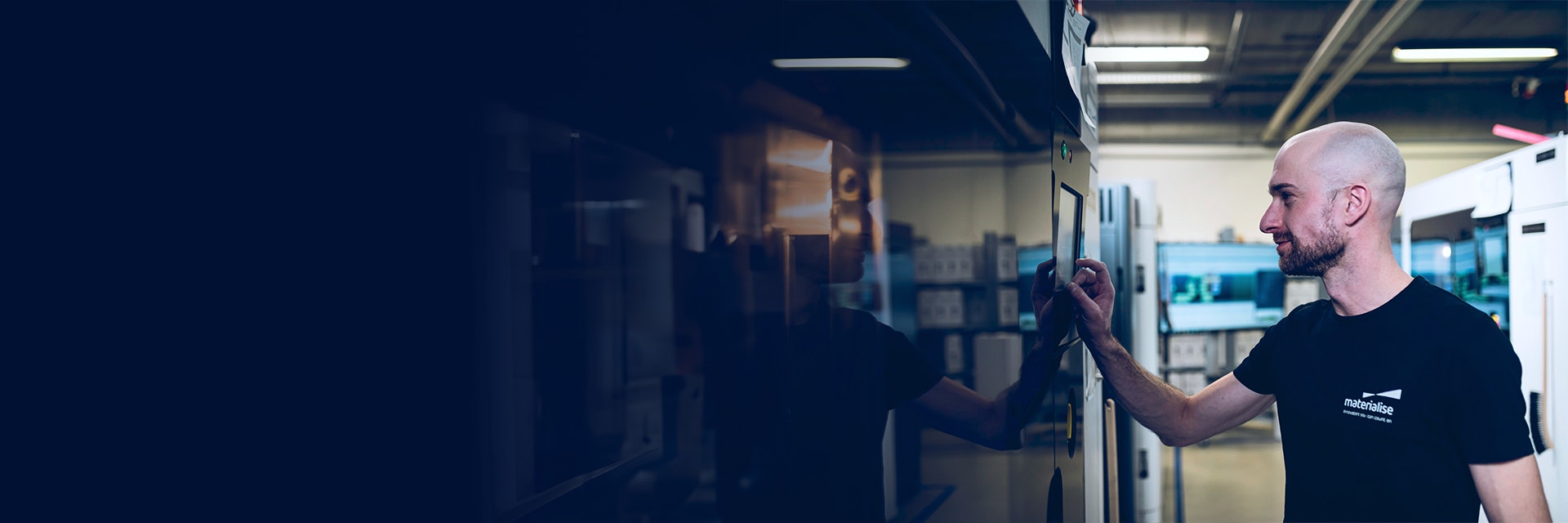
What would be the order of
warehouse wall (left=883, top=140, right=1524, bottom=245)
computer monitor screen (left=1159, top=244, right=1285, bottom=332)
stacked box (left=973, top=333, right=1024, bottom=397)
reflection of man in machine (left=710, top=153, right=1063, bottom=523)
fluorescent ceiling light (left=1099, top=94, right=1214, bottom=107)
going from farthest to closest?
warehouse wall (left=883, top=140, right=1524, bottom=245) → fluorescent ceiling light (left=1099, top=94, right=1214, bottom=107) → computer monitor screen (left=1159, top=244, right=1285, bottom=332) → stacked box (left=973, top=333, right=1024, bottom=397) → reflection of man in machine (left=710, top=153, right=1063, bottom=523)

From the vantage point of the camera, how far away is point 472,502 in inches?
15.0

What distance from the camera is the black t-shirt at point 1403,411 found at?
1253mm

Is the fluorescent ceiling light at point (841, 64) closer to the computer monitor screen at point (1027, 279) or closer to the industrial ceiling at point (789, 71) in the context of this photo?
the industrial ceiling at point (789, 71)

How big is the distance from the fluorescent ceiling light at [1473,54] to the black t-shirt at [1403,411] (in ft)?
22.1

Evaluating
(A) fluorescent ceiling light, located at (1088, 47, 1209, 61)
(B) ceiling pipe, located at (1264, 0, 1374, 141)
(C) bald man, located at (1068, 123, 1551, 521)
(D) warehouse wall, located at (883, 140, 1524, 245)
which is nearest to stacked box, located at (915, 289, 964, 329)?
(C) bald man, located at (1068, 123, 1551, 521)

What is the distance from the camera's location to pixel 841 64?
23.0 inches

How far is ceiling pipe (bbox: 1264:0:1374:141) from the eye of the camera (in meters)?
5.12

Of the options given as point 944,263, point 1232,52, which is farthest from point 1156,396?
point 1232,52

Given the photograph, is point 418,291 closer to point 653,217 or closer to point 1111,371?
point 653,217

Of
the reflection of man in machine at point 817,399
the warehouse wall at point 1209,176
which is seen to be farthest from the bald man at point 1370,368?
the warehouse wall at point 1209,176

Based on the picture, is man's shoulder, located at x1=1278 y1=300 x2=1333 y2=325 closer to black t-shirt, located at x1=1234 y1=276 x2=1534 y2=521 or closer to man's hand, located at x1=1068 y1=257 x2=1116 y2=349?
black t-shirt, located at x1=1234 y1=276 x2=1534 y2=521

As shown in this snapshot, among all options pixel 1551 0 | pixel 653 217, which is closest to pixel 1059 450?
pixel 653 217

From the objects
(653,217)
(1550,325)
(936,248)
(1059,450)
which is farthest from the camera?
(1550,325)

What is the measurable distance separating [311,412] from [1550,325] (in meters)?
3.84
